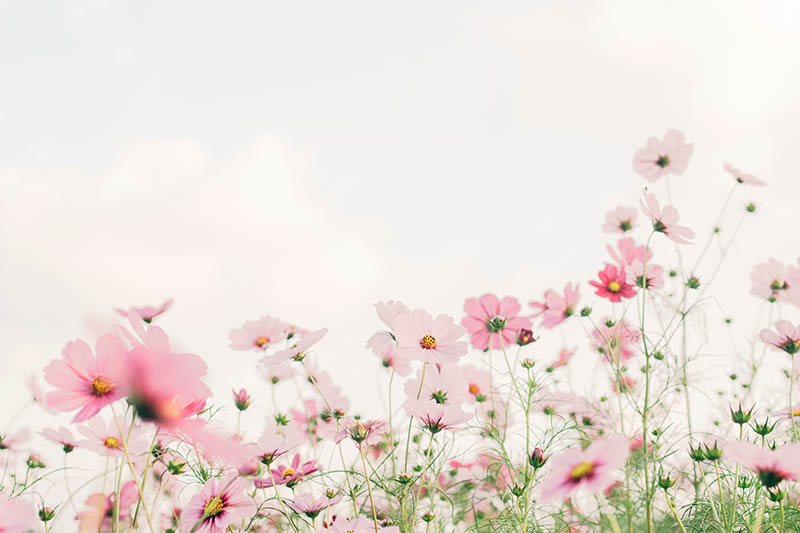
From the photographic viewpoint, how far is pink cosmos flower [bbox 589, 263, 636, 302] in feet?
4.44

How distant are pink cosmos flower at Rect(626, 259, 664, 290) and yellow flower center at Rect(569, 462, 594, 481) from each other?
73 centimetres

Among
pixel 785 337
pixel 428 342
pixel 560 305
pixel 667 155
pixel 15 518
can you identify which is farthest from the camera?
pixel 667 155

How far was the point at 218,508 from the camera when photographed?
0.84 meters

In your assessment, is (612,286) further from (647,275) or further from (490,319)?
(490,319)

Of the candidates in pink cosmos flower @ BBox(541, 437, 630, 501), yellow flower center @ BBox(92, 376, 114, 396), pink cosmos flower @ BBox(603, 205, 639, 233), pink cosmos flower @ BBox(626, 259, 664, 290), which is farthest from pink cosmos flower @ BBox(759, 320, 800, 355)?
yellow flower center @ BBox(92, 376, 114, 396)

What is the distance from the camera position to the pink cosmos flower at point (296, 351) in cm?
96

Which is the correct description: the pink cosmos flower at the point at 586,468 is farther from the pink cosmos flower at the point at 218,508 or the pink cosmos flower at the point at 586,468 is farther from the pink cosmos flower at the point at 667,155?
the pink cosmos flower at the point at 667,155

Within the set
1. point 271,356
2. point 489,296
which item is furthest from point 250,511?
point 489,296

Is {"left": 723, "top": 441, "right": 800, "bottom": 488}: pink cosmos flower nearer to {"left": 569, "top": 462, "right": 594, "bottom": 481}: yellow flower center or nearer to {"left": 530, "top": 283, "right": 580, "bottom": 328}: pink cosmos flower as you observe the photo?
{"left": 569, "top": 462, "right": 594, "bottom": 481}: yellow flower center

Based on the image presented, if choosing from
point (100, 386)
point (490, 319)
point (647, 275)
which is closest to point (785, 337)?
point (647, 275)

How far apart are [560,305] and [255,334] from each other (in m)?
0.69

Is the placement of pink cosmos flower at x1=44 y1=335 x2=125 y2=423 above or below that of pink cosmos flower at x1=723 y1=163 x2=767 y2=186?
above

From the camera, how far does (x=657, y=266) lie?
1.40 m

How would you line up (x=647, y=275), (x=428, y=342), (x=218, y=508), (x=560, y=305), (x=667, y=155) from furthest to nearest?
(x=667, y=155) < (x=560, y=305) < (x=647, y=275) < (x=428, y=342) < (x=218, y=508)
